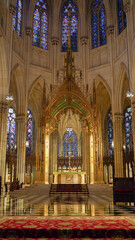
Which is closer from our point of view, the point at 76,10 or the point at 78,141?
the point at 76,10

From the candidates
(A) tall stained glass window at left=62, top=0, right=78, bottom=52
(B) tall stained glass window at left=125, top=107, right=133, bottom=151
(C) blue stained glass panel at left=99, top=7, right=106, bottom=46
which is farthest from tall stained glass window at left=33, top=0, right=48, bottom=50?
(B) tall stained glass window at left=125, top=107, right=133, bottom=151

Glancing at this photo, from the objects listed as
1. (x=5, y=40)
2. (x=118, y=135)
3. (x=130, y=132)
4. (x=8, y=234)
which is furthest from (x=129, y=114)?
(x=8, y=234)

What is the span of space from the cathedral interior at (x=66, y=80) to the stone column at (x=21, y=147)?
85 mm

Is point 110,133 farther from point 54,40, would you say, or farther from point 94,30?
point 54,40

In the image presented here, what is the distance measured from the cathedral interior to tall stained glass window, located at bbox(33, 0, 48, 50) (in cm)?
10

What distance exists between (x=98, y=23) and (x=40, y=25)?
20.0 ft

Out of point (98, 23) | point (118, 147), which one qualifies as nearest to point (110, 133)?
point (118, 147)

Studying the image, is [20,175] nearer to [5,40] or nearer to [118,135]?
[118,135]

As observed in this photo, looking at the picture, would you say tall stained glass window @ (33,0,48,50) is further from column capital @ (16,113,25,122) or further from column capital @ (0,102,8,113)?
column capital @ (0,102,8,113)

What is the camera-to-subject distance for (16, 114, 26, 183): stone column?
2034 cm

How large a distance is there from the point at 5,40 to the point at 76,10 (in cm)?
1151

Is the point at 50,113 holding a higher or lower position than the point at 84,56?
lower

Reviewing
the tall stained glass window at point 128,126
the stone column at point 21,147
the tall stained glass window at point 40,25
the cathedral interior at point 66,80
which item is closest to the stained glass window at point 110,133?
the cathedral interior at point 66,80

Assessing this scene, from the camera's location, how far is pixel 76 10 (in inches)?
1029
